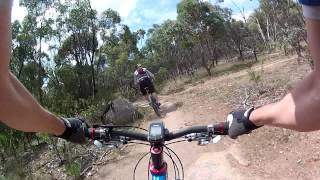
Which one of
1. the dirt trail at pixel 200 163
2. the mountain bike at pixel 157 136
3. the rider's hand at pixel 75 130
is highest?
the rider's hand at pixel 75 130

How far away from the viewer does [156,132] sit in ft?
7.63

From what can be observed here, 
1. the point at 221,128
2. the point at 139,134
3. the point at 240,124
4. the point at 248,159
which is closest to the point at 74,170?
the point at 248,159

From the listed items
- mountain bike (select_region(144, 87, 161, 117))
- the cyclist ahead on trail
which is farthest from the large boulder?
the cyclist ahead on trail

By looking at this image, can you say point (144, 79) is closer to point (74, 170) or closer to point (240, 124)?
point (74, 170)

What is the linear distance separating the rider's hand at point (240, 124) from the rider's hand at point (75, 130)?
670mm

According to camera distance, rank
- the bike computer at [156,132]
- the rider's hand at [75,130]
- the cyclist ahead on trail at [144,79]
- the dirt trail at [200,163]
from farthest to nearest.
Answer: the cyclist ahead on trail at [144,79], the dirt trail at [200,163], the bike computer at [156,132], the rider's hand at [75,130]

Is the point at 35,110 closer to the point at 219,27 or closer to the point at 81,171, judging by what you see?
the point at 81,171

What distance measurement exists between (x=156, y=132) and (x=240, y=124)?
508 mm

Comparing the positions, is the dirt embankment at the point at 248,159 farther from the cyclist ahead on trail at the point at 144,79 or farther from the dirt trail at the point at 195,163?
Answer: the cyclist ahead on trail at the point at 144,79

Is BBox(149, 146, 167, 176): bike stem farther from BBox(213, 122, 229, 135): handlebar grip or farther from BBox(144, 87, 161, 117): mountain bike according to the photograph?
BBox(144, 87, 161, 117): mountain bike

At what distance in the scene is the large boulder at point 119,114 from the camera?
1341 cm

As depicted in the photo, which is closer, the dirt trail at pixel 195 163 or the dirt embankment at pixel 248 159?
the dirt embankment at pixel 248 159

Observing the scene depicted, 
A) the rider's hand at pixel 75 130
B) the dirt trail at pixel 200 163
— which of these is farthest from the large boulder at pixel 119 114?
the rider's hand at pixel 75 130

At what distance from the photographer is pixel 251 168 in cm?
753
